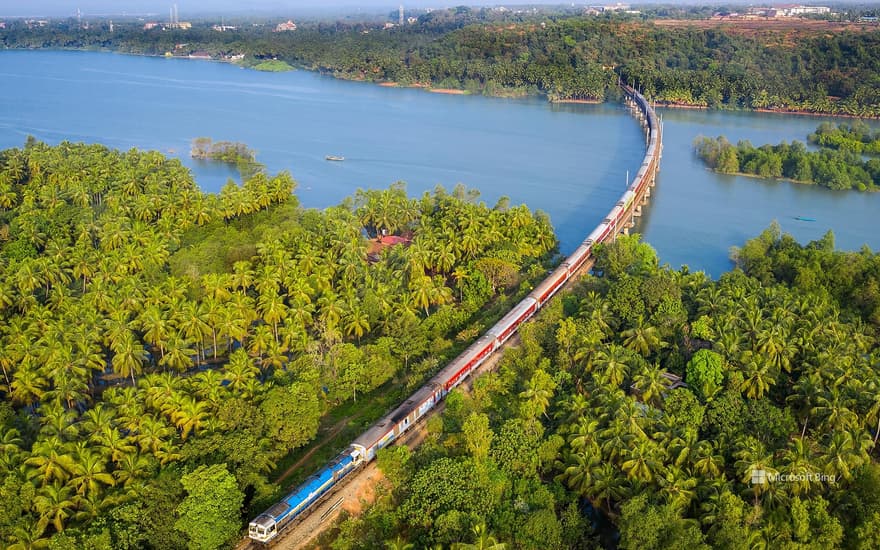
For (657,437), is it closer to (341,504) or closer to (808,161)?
(341,504)

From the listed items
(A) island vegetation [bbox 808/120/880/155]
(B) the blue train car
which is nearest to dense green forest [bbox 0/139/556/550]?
(B) the blue train car

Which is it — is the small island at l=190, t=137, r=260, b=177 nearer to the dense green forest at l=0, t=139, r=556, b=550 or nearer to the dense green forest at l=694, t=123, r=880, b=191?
the dense green forest at l=0, t=139, r=556, b=550

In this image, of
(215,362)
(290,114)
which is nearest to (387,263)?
(215,362)

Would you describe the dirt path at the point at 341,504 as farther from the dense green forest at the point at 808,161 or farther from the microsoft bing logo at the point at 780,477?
the dense green forest at the point at 808,161

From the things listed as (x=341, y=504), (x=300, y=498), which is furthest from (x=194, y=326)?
(x=341, y=504)

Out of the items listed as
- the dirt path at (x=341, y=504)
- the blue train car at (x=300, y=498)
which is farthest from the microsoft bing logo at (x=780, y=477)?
the blue train car at (x=300, y=498)

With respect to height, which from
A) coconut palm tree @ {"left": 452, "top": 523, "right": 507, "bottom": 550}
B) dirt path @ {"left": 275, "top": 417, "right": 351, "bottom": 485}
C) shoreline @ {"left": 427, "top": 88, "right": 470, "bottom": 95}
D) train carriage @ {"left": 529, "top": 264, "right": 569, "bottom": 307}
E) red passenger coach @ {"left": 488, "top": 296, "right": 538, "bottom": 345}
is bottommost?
dirt path @ {"left": 275, "top": 417, "right": 351, "bottom": 485}
